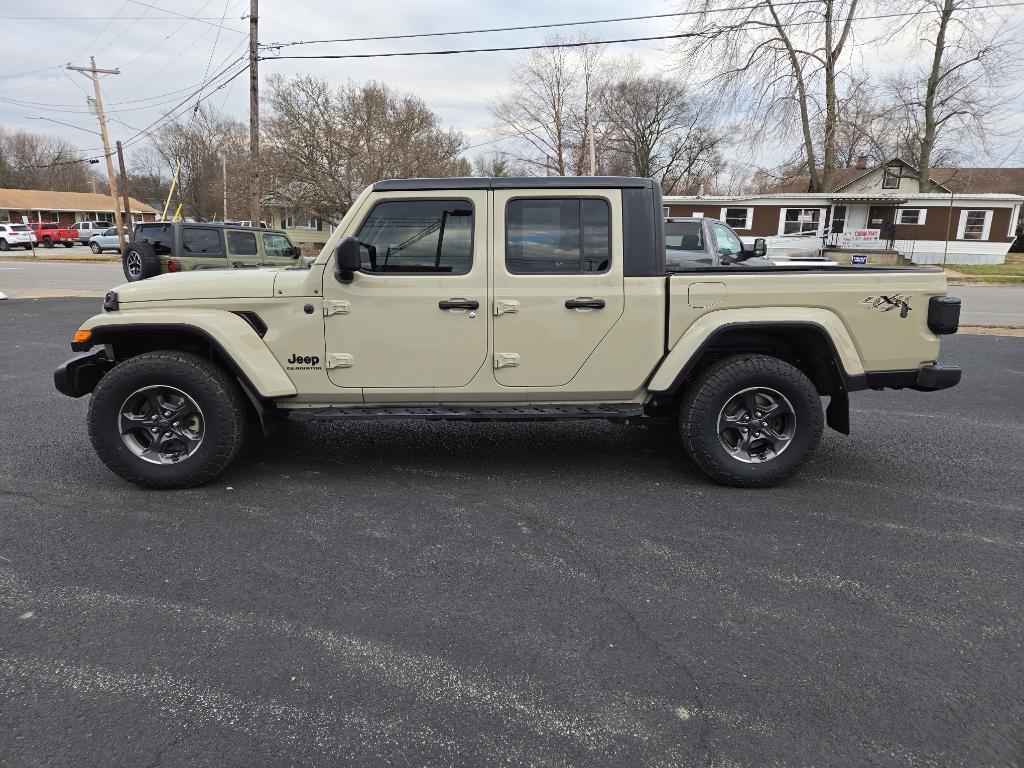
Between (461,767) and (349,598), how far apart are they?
1140mm

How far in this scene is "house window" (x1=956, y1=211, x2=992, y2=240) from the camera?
35281mm

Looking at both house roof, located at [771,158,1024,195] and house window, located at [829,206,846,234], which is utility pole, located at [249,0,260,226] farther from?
house roof, located at [771,158,1024,195]

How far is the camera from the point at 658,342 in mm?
4305

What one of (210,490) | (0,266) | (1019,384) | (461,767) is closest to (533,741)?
(461,767)

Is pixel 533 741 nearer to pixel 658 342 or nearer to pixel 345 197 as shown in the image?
pixel 658 342

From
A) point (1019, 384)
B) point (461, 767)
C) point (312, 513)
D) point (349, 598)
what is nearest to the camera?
point (461, 767)

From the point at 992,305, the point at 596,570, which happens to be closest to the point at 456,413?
the point at 596,570

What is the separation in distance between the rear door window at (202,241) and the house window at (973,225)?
119 ft

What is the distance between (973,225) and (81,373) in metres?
41.8

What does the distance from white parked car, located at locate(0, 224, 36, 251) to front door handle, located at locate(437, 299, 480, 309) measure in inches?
1869

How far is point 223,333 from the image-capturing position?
13.6 ft

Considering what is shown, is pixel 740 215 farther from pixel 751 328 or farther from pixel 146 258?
pixel 751 328

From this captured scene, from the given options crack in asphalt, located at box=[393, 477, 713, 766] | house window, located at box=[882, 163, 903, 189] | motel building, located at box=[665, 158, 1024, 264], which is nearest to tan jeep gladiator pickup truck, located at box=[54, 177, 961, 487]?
crack in asphalt, located at box=[393, 477, 713, 766]

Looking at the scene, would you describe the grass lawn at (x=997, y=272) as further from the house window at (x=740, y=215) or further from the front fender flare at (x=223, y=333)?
the front fender flare at (x=223, y=333)
